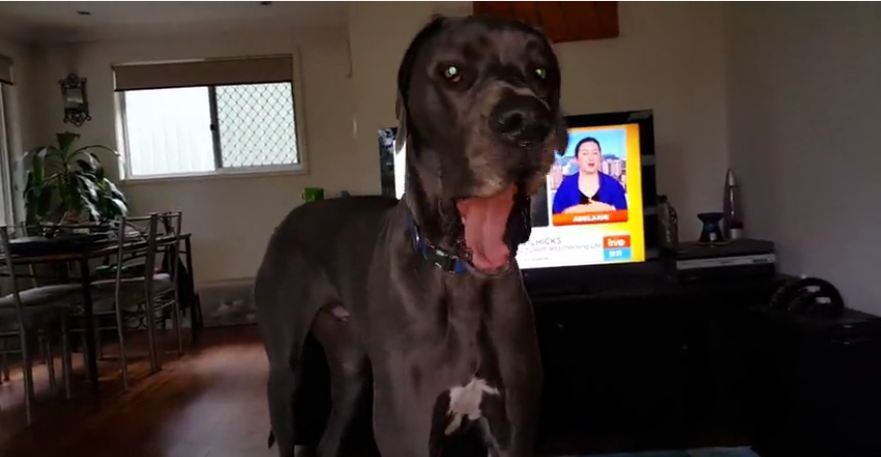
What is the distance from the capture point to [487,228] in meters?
1.12

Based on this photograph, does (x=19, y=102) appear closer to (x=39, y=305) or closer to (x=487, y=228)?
(x=39, y=305)

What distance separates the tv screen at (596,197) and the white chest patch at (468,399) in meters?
1.56

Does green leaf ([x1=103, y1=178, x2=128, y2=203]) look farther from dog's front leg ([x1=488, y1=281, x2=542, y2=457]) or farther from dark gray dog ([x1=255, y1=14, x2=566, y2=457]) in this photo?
dog's front leg ([x1=488, y1=281, x2=542, y2=457])

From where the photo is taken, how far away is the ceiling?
17.0ft

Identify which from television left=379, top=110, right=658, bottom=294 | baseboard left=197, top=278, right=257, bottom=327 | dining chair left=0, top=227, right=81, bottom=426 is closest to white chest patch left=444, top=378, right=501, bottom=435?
television left=379, top=110, right=658, bottom=294

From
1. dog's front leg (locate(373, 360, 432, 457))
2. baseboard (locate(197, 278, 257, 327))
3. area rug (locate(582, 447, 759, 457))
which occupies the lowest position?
area rug (locate(582, 447, 759, 457))

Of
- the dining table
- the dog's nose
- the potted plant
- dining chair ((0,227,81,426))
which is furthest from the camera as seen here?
the potted plant

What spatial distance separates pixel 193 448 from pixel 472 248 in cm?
211

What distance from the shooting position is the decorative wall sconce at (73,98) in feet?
19.3

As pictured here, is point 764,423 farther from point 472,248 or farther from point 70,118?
point 70,118

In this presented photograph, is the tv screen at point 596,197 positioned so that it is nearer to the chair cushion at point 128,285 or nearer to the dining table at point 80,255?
the dining table at point 80,255

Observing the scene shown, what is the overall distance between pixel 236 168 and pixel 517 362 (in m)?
5.21

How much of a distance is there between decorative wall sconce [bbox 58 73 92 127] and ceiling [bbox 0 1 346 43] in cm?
30

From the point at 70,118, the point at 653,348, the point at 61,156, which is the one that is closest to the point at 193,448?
the point at 653,348
